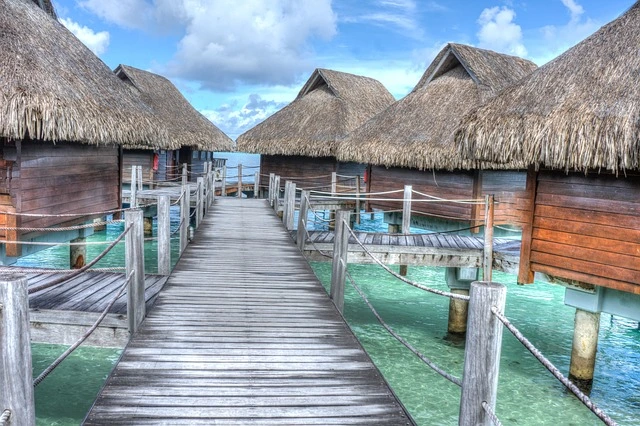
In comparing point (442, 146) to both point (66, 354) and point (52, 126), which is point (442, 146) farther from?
point (66, 354)

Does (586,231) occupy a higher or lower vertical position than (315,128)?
lower

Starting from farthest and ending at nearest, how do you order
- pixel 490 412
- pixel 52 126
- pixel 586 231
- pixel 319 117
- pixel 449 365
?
pixel 319 117 < pixel 449 365 < pixel 52 126 < pixel 586 231 < pixel 490 412

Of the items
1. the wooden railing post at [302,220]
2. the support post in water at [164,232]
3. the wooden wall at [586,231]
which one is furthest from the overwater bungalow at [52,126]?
the wooden wall at [586,231]

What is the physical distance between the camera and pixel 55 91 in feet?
33.3

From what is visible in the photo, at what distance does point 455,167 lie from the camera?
48.5 ft

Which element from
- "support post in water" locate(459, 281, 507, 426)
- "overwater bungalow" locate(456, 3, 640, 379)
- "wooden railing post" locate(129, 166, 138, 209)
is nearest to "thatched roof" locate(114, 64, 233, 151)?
"wooden railing post" locate(129, 166, 138, 209)

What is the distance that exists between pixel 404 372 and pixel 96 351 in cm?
548

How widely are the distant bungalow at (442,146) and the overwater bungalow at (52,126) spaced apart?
6.91m

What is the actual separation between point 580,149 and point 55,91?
29.8ft

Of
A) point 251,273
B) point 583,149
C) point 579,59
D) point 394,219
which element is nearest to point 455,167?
point 394,219

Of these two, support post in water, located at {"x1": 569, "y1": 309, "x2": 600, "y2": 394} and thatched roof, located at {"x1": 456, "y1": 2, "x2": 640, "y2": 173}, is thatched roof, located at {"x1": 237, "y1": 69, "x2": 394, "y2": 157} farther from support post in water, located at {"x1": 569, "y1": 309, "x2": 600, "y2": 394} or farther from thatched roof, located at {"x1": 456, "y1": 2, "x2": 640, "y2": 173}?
support post in water, located at {"x1": 569, "y1": 309, "x2": 600, "y2": 394}

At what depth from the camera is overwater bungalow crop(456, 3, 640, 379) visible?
782 centimetres

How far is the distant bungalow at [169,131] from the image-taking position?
23.8m

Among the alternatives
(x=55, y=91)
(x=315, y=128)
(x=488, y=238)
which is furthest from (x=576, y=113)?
(x=315, y=128)
